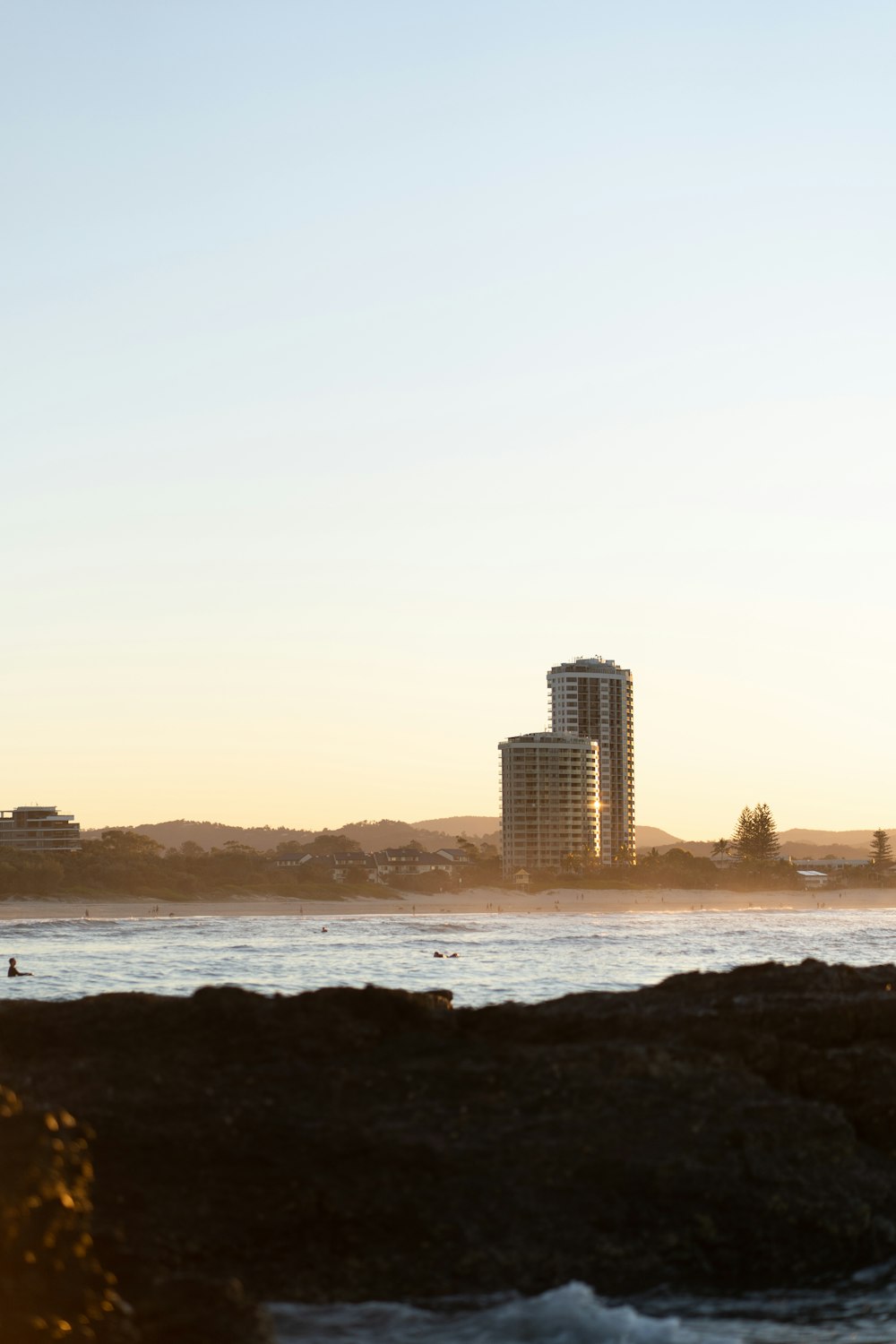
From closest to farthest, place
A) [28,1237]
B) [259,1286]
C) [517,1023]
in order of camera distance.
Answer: [28,1237] < [259,1286] < [517,1023]

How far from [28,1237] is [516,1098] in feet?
12.6

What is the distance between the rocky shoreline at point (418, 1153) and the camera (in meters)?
7.94

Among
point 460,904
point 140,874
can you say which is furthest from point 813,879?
point 140,874

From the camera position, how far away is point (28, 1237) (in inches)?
246

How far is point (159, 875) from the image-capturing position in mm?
134750

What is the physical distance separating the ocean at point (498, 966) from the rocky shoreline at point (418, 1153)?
0.79 ft

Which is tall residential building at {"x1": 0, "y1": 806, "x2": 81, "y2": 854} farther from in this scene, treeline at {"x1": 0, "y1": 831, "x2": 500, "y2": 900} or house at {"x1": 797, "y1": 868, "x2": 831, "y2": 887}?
house at {"x1": 797, "y1": 868, "x2": 831, "y2": 887}

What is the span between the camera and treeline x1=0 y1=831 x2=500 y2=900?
124 metres

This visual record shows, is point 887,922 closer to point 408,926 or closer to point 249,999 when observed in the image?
point 408,926

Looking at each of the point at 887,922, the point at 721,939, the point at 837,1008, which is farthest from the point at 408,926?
the point at 837,1008

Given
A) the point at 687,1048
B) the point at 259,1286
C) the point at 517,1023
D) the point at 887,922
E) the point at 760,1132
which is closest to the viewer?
the point at 259,1286

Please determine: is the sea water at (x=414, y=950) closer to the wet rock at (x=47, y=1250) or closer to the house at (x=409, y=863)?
the wet rock at (x=47, y=1250)

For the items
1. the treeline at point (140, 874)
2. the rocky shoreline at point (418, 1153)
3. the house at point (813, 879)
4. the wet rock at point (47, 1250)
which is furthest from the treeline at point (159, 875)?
the wet rock at point (47, 1250)

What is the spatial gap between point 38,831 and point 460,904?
1946 inches
